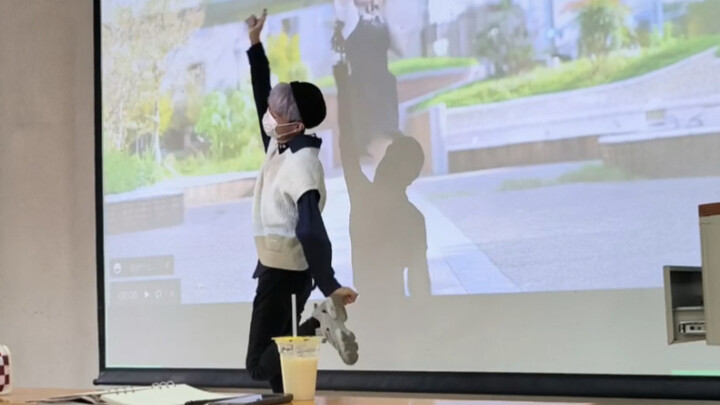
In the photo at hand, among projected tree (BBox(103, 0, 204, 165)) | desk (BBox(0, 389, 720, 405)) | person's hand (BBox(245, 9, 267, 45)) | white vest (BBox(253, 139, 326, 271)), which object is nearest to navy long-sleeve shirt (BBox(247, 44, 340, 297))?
white vest (BBox(253, 139, 326, 271))

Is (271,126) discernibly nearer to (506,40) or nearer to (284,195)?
Result: (284,195)

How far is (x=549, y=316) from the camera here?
3035 mm

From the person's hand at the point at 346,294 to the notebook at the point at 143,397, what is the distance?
3.88 feet

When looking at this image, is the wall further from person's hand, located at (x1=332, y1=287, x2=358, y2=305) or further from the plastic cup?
the plastic cup

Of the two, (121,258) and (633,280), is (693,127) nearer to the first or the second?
(633,280)

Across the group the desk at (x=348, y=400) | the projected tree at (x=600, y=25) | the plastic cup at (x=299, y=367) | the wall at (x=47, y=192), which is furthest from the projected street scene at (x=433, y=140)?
the plastic cup at (x=299, y=367)

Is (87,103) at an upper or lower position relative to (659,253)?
upper

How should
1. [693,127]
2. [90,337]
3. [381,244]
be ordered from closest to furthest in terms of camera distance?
1. [693,127]
2. [381,244]
3. [90,337]

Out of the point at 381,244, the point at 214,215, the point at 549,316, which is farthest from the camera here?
the point at 214,215

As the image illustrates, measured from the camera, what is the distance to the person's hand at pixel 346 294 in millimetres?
3281

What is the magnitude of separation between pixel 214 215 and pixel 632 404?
1.61m

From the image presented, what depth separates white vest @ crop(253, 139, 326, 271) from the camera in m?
3.23

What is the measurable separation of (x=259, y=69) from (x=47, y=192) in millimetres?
1257

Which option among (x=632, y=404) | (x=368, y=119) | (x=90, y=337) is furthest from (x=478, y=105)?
(x=90, y=337)
